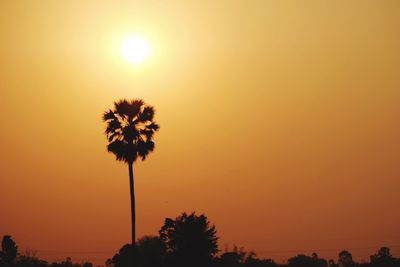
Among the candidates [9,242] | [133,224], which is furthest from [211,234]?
[9,242]

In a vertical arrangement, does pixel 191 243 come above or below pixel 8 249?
below

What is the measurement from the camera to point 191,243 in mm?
58281

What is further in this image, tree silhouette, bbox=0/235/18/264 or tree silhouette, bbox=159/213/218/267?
tree silhouette, bbox=0/235/18/264

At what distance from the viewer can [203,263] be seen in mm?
57312

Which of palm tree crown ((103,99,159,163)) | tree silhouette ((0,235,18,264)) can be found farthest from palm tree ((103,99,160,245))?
tree silhouette ((0,235,18,264))

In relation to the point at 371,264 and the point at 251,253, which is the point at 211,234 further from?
the point at 251,253

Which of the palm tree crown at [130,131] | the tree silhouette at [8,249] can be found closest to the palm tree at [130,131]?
the palm tree crown at [130,131]

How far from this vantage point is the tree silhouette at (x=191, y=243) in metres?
57.5

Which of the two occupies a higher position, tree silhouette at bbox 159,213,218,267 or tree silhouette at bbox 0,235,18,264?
tree silhouette at bbox 0,235,18,264

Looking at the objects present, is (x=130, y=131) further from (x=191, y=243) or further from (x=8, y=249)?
(x=8, y=249)

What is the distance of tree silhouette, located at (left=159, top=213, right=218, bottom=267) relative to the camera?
57.5 meters

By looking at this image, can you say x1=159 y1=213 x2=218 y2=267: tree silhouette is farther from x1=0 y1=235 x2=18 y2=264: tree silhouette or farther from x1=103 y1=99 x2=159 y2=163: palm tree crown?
x1=0 y1=235 x2=18 y2=264: tree silhouette

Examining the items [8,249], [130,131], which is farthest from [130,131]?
[8,249]

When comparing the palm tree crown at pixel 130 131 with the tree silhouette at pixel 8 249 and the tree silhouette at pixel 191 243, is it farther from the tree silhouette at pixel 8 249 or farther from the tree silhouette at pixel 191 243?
the tree silhouette at pixel 8 249
